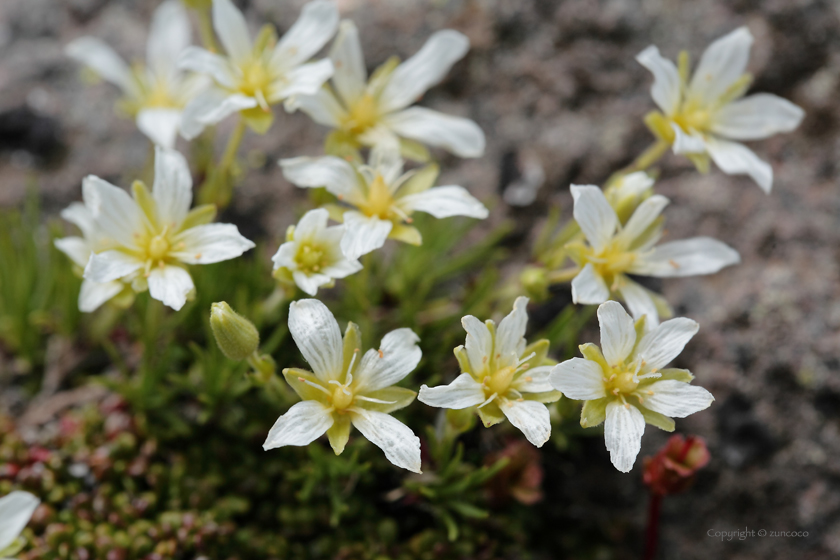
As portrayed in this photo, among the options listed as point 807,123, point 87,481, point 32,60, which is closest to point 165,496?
point 87,481

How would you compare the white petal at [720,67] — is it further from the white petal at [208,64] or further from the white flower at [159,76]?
the white flower at [159,76]

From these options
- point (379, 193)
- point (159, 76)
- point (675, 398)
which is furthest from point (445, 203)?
point (159, 76)

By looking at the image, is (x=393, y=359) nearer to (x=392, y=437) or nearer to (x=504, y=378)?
(x=392, y=437)

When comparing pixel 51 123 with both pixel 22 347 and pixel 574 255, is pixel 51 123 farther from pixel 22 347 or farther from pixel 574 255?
pixel 574 255

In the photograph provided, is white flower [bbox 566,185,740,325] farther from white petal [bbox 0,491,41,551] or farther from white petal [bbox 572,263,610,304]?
white petal [bbox 0,491,41,551]

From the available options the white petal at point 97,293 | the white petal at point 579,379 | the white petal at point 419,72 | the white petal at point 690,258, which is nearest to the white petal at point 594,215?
the white petal at point 690,258

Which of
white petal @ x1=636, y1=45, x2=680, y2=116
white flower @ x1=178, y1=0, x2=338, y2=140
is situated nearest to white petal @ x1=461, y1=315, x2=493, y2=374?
white flower @ x1=178, y1=0, x2=338, y2=140

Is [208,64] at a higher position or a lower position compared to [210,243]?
higher

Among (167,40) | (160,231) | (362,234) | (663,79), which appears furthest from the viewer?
Answer: (167,40)
